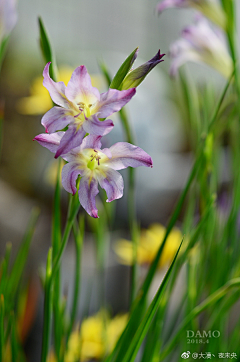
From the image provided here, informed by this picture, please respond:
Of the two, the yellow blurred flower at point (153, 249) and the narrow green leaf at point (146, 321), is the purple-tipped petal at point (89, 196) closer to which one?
the narrow green leaf at point (146, 321)

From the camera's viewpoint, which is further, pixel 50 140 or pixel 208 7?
pixel 208 7

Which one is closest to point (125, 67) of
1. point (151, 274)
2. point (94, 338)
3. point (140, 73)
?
point (140, 73)

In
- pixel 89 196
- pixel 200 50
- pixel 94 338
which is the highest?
pixel 200 50

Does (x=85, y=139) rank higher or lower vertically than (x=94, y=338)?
higher

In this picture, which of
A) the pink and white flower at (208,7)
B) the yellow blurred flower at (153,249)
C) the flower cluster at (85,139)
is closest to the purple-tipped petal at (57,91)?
the flower cluster at (85,139)

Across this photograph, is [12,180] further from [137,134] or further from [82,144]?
[82,144]

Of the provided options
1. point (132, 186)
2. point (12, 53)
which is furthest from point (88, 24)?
point (132, 186)

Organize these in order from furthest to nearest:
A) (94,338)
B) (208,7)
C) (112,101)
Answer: (94,338) → (208,7) → (112,101)

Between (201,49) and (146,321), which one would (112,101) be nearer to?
(146,321)

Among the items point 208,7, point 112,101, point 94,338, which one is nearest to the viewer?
point 112,101
